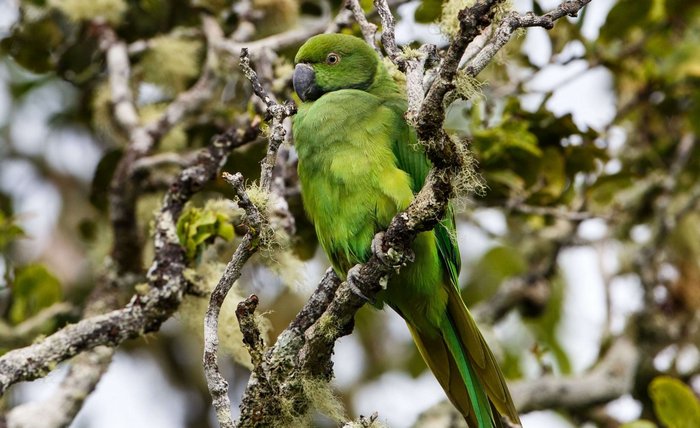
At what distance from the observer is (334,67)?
3594 mm

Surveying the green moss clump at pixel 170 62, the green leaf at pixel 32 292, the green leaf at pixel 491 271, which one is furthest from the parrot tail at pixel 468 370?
the green leaf at pixel 491 271

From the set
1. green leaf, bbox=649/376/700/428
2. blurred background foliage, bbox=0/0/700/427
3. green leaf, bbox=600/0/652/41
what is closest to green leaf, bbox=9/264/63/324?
blurred background foliage, bbox=0/0/700/427

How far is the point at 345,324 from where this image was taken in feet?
9.11

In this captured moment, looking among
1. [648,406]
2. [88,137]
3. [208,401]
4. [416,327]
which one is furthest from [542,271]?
[88,137]

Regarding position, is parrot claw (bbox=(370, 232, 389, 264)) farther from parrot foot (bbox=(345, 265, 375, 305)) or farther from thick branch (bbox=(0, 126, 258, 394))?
thick branch (bbox=(0, 126, 258, 394))

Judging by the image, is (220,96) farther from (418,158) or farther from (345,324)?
(345,324)

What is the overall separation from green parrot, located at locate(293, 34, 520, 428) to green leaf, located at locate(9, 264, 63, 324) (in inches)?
52.2

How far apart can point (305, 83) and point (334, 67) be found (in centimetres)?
13

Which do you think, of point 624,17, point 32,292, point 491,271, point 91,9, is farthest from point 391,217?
point 491,271

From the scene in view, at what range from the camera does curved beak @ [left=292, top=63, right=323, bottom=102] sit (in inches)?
141

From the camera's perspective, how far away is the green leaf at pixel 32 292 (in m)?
3.92

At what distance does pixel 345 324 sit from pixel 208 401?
3366 mm

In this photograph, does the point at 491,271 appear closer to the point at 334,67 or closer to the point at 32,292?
the point at 334,67

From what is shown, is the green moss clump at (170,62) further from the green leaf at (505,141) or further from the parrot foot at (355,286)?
the parrot foot at (355,286)
